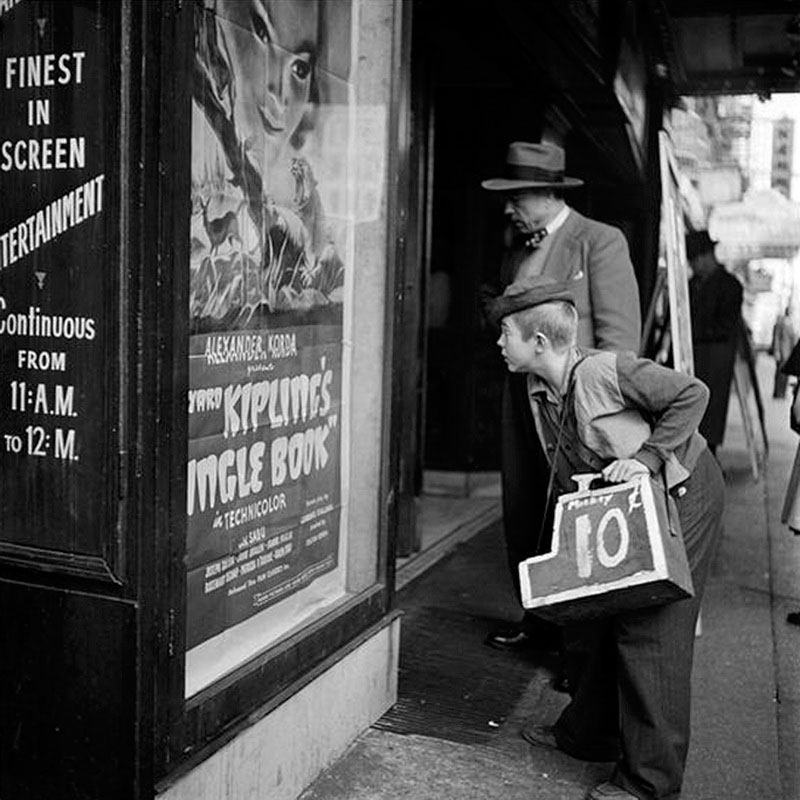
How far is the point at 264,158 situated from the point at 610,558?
5.00ft

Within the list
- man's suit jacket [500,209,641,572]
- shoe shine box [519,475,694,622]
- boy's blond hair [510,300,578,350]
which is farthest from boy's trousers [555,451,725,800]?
man's suit jacket [500,209,641,572]

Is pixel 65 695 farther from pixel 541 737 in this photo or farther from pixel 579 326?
pixel 579 326

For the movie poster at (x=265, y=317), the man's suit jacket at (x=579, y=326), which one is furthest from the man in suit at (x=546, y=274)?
the movie poster at (x=265, y=317)

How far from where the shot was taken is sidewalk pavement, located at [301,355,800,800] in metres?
3.57

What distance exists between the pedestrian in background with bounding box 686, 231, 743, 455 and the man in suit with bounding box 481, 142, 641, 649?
4.01 m

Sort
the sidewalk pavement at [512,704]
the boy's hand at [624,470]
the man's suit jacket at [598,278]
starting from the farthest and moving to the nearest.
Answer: the man's suit jacket at [598,278] < the sidewalk pavement at [512,704] < the boy's hand at [624,470]

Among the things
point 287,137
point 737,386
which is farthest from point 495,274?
point 287,137

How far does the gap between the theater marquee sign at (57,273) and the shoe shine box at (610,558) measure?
1.24 meters

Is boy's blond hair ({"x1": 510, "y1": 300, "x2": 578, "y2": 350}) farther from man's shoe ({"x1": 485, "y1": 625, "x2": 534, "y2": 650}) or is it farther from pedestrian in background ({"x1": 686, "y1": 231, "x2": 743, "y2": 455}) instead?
pedestrian in background ({"x1": 686, "y1": 231, "x2": 743, "y2": 455})

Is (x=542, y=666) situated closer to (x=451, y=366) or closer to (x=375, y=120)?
(x=375, y=120)

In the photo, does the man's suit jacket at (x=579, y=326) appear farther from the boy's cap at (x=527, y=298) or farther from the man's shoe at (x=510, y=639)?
the boy's cap at (x=527, y=298)

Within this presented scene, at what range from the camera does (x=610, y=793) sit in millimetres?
3369

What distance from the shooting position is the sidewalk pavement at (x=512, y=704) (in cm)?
357

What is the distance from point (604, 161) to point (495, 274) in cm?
245
